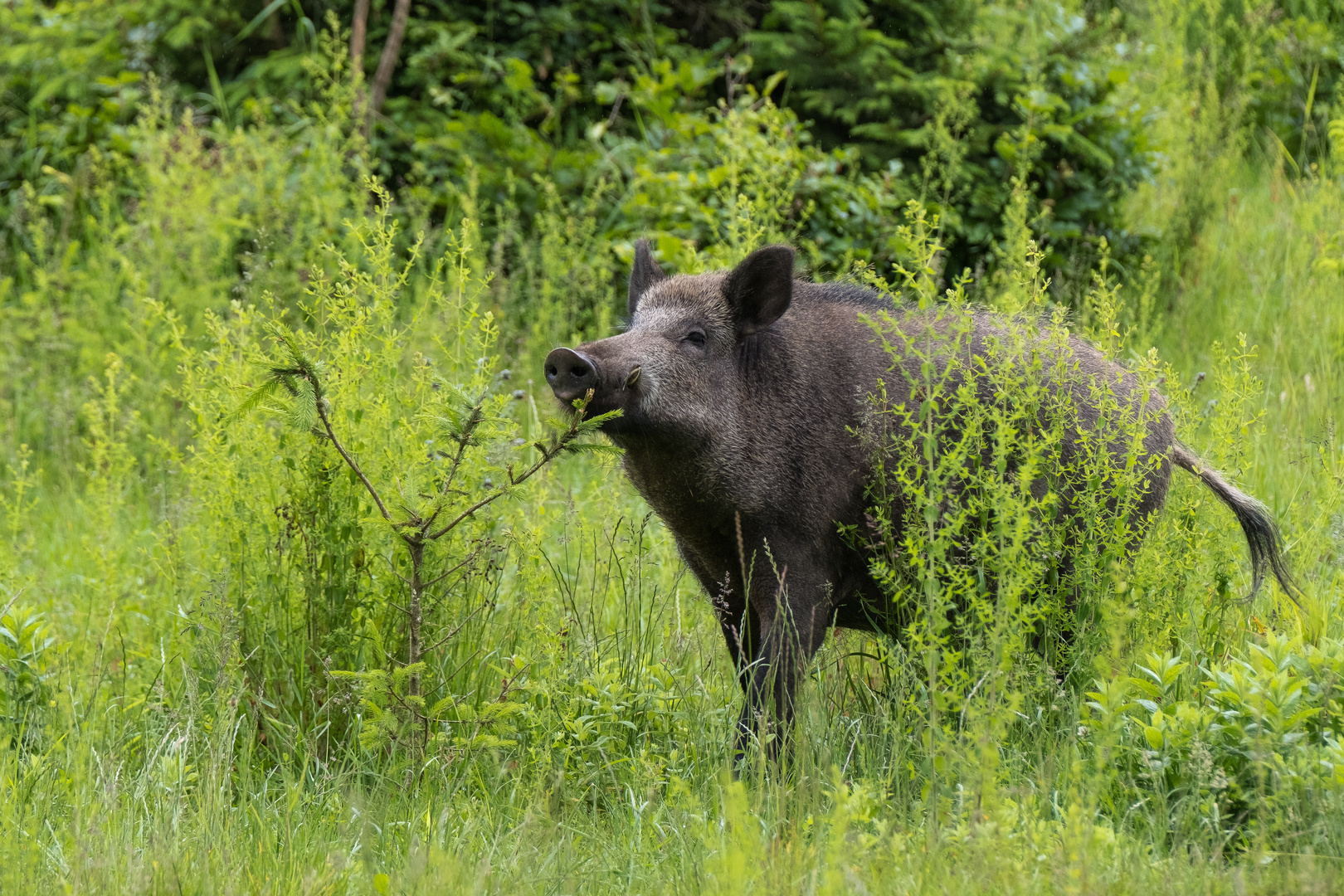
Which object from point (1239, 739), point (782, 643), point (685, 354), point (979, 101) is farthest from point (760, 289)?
point (979, 101)

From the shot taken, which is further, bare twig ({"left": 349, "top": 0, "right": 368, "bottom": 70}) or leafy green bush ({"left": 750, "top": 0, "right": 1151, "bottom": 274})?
bare twig ({"left": 349, "top": 0, "right": 368, "bottom": 70})

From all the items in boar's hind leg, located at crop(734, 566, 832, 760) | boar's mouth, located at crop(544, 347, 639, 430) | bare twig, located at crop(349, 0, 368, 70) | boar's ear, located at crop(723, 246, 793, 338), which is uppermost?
bare twig, located at crop(349, 0, 368, 70)

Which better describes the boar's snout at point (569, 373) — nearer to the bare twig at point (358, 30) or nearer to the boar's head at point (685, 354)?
the boar's head at point (685, 354)

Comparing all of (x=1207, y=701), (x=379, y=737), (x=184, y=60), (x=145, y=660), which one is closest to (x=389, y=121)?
(x=184, y=60)

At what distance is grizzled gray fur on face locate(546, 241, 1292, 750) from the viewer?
3.73 meters

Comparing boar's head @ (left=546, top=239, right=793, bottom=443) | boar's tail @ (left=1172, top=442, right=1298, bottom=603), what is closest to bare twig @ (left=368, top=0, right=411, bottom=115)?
boar's head @ (left=546, top=239, right=793, bottom=443)

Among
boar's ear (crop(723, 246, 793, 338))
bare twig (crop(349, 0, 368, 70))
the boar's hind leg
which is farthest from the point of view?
bare twig (crop(349, 0, 368, 70))

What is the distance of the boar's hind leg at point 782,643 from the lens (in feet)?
11.9

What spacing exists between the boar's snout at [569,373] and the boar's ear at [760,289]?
65 centimetres

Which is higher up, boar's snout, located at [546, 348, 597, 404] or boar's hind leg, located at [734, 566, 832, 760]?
boar's snout, located at [546, 348, 597, 404]

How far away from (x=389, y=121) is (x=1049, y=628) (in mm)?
6055

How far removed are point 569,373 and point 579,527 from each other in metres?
1.25

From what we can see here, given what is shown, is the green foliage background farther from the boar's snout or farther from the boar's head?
the boar's head

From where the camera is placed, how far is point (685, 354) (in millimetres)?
3924
